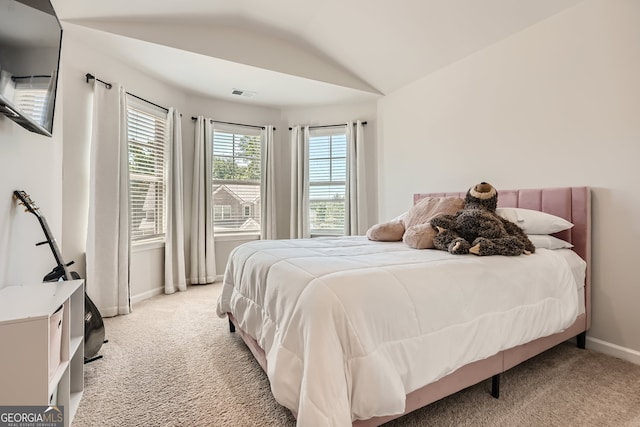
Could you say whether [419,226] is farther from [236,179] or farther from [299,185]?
[236,179]

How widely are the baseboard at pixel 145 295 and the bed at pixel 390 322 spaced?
1.95m

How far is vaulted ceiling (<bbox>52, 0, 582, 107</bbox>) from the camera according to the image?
8.04 ft

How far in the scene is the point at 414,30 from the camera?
109 inches

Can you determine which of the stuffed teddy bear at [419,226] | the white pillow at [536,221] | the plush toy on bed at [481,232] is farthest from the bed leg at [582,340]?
the stuffed teddy bear at [419,226]

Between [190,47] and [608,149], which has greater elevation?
[190,47]

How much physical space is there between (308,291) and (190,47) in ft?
9.17

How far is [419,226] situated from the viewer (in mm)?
2121

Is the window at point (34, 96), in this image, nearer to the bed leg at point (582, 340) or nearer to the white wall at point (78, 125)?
the white wall at point (78, 125)

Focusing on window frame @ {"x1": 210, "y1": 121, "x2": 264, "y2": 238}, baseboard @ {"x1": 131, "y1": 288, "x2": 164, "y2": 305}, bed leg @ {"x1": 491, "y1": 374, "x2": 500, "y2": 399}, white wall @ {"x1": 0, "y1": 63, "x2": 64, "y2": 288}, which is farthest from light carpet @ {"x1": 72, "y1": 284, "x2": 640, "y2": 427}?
window frame @ {"x1": 210, "y1": 121, "x2": 264, "y2": 238}

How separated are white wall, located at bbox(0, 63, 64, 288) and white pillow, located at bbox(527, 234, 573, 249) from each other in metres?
3.19

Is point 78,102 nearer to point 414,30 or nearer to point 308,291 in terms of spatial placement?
point 308,291

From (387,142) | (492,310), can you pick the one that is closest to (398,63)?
(387,142)

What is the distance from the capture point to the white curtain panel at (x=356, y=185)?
4191mm

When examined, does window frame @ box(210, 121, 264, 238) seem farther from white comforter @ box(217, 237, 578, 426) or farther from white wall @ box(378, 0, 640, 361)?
white comforter @ box(217, 237, 578, 426)
